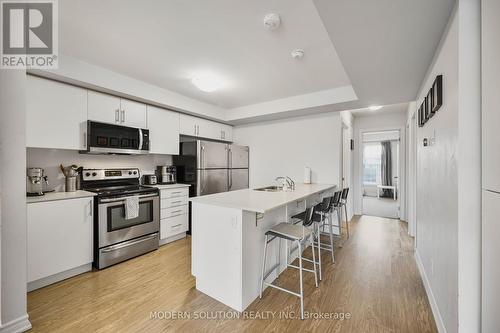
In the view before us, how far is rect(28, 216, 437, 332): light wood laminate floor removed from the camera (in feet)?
5.64

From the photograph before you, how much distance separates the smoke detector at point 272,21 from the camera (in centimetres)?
172

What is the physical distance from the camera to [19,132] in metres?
1.64

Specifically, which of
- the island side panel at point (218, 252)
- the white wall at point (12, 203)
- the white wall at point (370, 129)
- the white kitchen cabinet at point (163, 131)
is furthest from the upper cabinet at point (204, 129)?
the white wall at point (370, 129)

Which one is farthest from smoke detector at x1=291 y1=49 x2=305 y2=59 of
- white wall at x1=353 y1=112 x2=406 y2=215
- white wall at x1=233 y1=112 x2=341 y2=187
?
white wall at x1=353 y1=112 x2=406 y2=215

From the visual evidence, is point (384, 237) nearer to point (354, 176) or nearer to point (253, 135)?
point (354, 176)

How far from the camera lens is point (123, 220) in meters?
2.83

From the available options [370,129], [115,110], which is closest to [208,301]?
[115,110]

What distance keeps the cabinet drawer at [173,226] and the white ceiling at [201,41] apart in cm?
218

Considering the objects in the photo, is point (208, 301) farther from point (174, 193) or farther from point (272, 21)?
point (272, 21)

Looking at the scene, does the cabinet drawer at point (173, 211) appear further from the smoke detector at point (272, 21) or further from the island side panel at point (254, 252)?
the smoke detector at point (272, 21)

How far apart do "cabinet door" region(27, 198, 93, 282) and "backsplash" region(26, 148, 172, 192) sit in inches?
26.8

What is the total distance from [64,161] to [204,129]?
234cm

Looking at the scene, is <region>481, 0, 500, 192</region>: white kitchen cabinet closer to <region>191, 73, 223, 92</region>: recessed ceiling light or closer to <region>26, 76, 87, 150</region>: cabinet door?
<region>191, 73, 223, 92</region>: recessed ceiling light

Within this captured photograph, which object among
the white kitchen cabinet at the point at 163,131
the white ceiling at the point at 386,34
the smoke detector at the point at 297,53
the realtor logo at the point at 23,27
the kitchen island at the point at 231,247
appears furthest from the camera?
the white kitchen cabinet at the point at 163,131
